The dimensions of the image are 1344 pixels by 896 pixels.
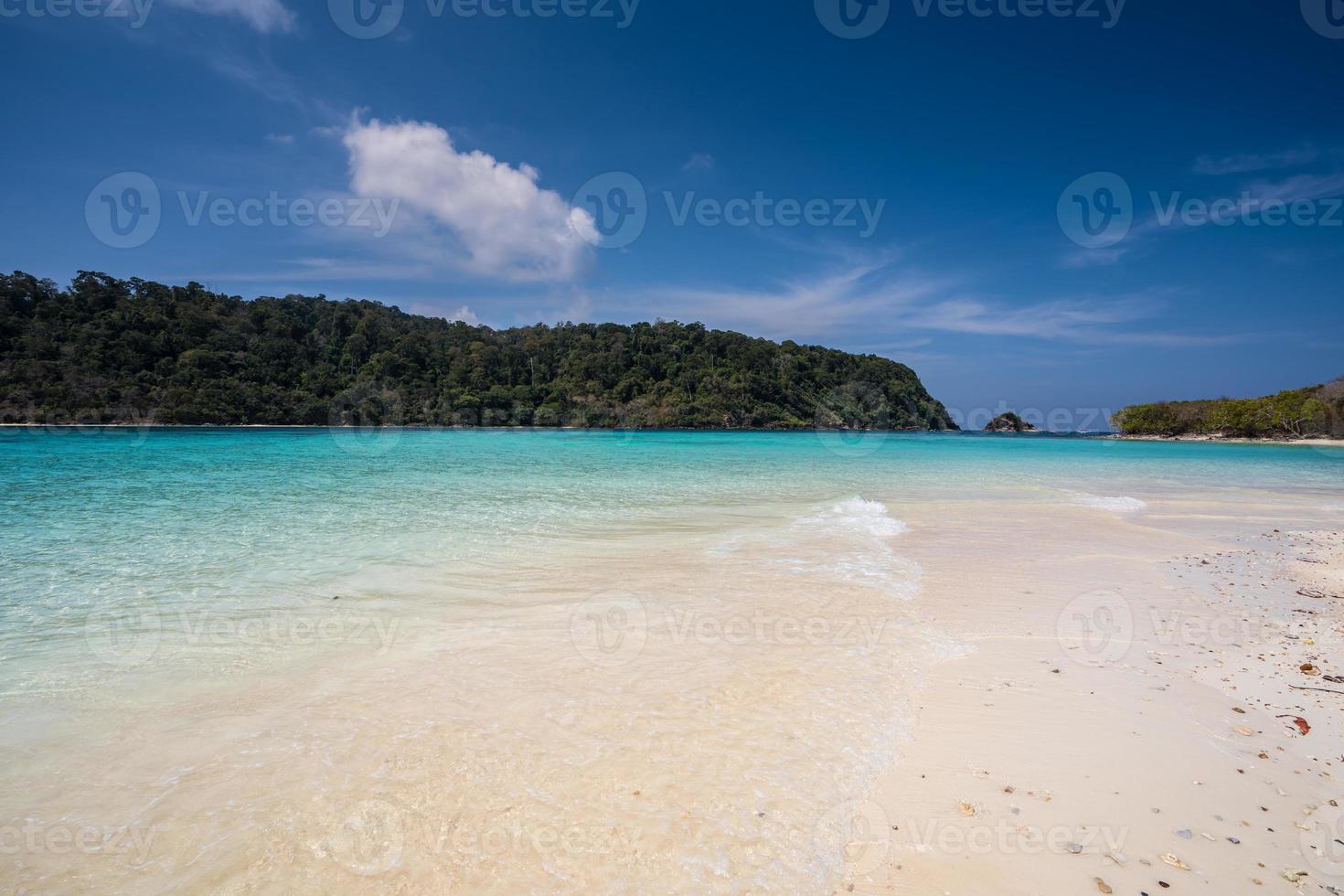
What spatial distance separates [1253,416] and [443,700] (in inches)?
4400

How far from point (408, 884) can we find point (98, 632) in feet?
15.4

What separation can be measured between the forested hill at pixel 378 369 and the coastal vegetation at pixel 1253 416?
4582 cm

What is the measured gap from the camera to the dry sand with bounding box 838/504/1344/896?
235 centimetres

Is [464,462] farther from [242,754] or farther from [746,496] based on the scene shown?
[242,754]

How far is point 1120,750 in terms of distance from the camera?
10.6 ft

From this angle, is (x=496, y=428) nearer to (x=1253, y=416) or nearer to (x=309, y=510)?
(x=309, y=510)

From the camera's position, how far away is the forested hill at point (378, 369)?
65.8m

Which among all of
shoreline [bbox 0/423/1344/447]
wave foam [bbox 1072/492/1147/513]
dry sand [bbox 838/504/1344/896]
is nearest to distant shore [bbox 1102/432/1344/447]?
shoreline [bbox 0/423/1344/447]

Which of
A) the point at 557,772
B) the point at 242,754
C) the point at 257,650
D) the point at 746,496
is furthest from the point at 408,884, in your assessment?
the point at 746,496

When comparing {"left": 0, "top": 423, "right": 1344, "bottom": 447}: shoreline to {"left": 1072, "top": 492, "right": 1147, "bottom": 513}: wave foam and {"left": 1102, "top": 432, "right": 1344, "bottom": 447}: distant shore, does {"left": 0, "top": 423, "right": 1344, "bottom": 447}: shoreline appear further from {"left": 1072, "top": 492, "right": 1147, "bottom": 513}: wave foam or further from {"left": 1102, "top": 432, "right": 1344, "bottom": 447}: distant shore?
{"left": 1072, "top": 492, "right": 1147, "bottom": 513}: wave foam

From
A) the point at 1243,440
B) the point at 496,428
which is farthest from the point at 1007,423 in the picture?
the point at 496,428

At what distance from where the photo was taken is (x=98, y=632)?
4.91 m

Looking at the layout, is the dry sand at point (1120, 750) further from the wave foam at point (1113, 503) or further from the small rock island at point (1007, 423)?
the small rock island at point (1007, 423)

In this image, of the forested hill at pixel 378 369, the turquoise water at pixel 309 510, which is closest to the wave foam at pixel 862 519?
the turquoise water at pixel 309 510
